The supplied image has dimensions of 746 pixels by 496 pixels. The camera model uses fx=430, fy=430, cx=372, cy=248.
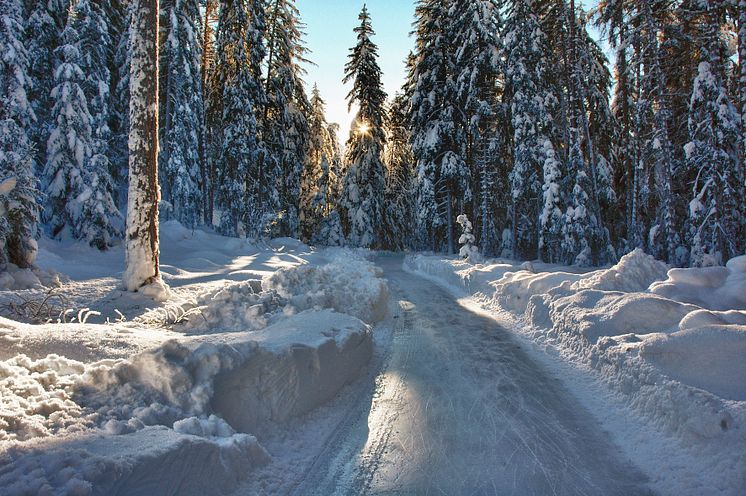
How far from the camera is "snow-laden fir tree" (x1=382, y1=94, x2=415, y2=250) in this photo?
38219 mm

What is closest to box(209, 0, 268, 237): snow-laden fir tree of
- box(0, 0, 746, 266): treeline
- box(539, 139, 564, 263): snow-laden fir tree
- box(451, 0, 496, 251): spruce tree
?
box(0, 0, 746, 266): treeline

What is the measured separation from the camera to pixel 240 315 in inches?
270

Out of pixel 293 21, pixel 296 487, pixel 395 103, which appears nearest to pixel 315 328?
pixel 296 487

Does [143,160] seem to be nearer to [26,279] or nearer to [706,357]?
[26,279]

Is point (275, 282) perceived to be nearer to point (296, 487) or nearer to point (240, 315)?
point (240, 315)

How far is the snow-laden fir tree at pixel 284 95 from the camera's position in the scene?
26.5m

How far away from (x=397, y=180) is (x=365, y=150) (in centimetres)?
1171

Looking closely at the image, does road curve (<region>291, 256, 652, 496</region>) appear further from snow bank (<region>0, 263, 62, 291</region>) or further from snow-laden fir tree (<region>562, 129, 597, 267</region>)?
snow-laden fir tree (<region>562, 129, 597, 267</region>)

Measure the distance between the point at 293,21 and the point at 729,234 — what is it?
26305 mm

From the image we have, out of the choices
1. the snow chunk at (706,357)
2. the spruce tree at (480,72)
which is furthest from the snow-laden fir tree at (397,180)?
the snow chunk at (706,357)

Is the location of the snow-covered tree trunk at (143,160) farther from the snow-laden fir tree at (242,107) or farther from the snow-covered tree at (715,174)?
the snow-laden fir tree at (242,107)

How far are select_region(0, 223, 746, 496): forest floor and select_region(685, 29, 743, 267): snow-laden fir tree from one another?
5301 millimetres

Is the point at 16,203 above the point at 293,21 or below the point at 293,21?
below

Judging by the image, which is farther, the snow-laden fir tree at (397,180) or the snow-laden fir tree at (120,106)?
the snow-laden fir tree at (397,180)
